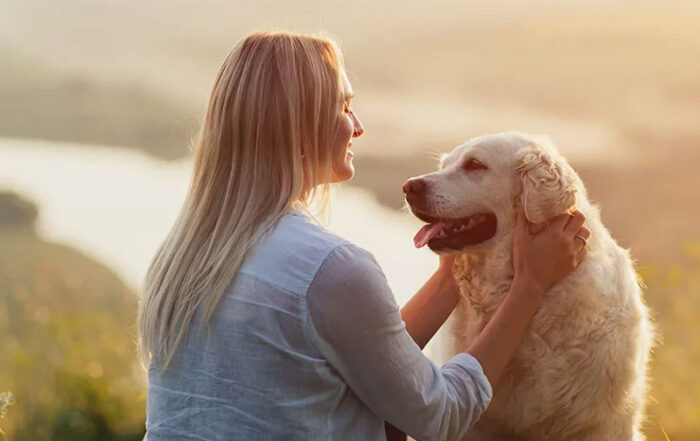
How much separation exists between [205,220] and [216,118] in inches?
9.7

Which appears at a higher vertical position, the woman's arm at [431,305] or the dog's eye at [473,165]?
the dog's eye at [473,165]

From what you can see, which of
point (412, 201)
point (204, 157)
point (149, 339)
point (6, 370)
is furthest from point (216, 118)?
point (6, 370)

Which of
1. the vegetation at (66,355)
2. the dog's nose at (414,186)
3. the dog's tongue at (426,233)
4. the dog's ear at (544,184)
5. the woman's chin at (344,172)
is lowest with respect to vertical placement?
the vegetation at (66,355)

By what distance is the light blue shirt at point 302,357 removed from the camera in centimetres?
179

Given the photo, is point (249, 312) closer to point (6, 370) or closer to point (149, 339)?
point (149, 339)

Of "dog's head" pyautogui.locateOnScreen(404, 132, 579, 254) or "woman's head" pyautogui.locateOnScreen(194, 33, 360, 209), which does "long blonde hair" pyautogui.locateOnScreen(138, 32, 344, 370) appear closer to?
"woman's head" pyautogui.locateOnScreen(194, 33, 360, 209)

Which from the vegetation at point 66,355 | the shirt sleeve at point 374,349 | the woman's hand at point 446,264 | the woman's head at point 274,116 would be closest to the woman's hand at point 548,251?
the woman's hand at point 446,264

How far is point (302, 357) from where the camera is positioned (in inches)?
70.9

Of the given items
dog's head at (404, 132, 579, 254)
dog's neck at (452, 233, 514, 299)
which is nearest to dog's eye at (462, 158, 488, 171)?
dog's head at (404, 132, 579, 254)

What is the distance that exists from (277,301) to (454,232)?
922 millimetres

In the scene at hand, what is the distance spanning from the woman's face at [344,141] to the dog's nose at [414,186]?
0.40 metres

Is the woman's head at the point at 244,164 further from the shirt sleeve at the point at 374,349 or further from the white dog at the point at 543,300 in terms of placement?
the white dog at the point at 543,300

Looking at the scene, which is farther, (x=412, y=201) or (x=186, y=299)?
(x=412, y=201)

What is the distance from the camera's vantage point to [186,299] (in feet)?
6.15
